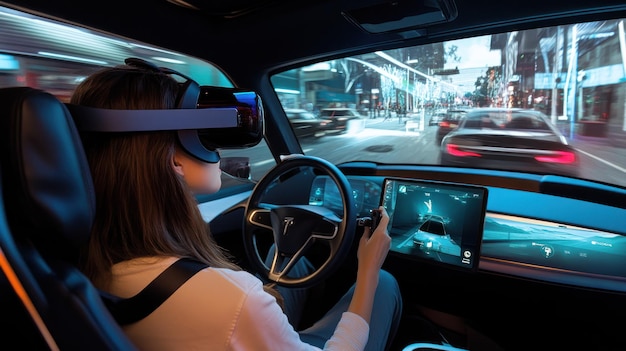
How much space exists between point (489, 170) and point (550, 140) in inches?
15.5

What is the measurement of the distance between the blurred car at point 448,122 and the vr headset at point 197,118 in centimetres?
171

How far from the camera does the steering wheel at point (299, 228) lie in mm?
1663

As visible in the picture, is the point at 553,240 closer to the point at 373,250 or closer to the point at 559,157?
the point at 559,157

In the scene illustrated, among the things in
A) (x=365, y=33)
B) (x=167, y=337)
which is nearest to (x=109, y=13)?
(x=365, y=33)

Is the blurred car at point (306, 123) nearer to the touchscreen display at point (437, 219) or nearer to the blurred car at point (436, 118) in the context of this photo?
the blurred car at point (436, 118)

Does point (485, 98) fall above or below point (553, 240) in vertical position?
above

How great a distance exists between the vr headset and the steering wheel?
1.85 feet

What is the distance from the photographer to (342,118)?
10.2 ft

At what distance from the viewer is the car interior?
1732 millimetres

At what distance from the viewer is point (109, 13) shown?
A: 5.68 ft

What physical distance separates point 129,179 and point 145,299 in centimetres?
30

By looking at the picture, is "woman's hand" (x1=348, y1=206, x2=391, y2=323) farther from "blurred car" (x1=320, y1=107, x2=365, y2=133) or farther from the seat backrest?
"blurred car" (x1=320, y1=107, x2=365, y2=133)

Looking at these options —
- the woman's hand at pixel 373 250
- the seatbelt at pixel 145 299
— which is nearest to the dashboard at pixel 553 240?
the woman's hand at pixel 373 250

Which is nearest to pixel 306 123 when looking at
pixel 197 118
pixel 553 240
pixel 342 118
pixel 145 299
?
pixel 342 118
